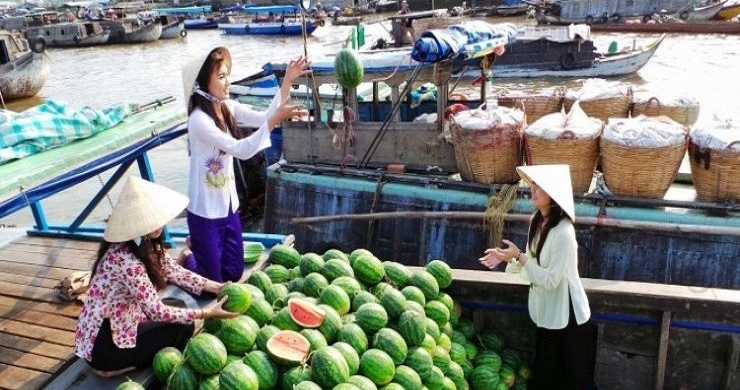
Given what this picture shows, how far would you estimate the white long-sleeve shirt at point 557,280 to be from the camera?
3510 millimetres

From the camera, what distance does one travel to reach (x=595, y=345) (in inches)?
170

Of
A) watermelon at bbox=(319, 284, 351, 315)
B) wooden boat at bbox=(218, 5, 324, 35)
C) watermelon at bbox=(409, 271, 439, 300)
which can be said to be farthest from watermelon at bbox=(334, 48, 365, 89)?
wooden boat at bbox=(218, 5, 324, 35)

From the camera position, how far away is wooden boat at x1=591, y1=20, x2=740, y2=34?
2778 centimetres

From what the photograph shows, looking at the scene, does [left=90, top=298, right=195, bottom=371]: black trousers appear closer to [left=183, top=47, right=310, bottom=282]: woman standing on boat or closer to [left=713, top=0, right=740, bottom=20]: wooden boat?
[left=183, top=47, right=310, bottom=282]: woman standing on boat

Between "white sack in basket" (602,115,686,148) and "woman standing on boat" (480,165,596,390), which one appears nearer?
"woman standing on boat" (480,165,596,390)

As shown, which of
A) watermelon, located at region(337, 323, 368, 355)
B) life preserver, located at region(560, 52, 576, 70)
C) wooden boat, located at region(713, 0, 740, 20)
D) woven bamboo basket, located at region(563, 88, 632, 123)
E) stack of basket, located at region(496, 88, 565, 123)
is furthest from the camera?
wooden boat, located at region(713, 0, 740, 20)

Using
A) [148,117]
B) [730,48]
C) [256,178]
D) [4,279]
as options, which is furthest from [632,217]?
[730,48]

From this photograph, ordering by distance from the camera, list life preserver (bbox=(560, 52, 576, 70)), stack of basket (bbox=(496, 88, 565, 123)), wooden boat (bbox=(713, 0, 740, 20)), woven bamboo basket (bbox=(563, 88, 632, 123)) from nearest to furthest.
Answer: woven bamboo basket (bbox=(563, 88, 632, 123)), stack of basket (bbox=(496, 88, 565, 123)), life preserver (bbox=(560, 52, 576, 70)), wooden boat (bbox=(713, 0, 740, 20))

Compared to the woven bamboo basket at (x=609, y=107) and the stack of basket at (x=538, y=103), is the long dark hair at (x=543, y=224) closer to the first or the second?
the woven bamboo basket at (x=609, y=107)

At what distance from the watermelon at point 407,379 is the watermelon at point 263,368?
71 centimetres

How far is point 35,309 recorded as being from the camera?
4895 mm

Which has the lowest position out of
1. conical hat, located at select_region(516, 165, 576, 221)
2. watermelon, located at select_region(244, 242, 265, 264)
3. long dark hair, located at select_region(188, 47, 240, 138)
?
watermelon, located at select_region(244, 242, 265, 264)

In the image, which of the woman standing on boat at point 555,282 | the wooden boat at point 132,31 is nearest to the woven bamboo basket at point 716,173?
the woman standing on boat at point 555,282

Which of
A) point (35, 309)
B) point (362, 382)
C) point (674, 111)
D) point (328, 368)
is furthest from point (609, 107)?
point (35, 309)
